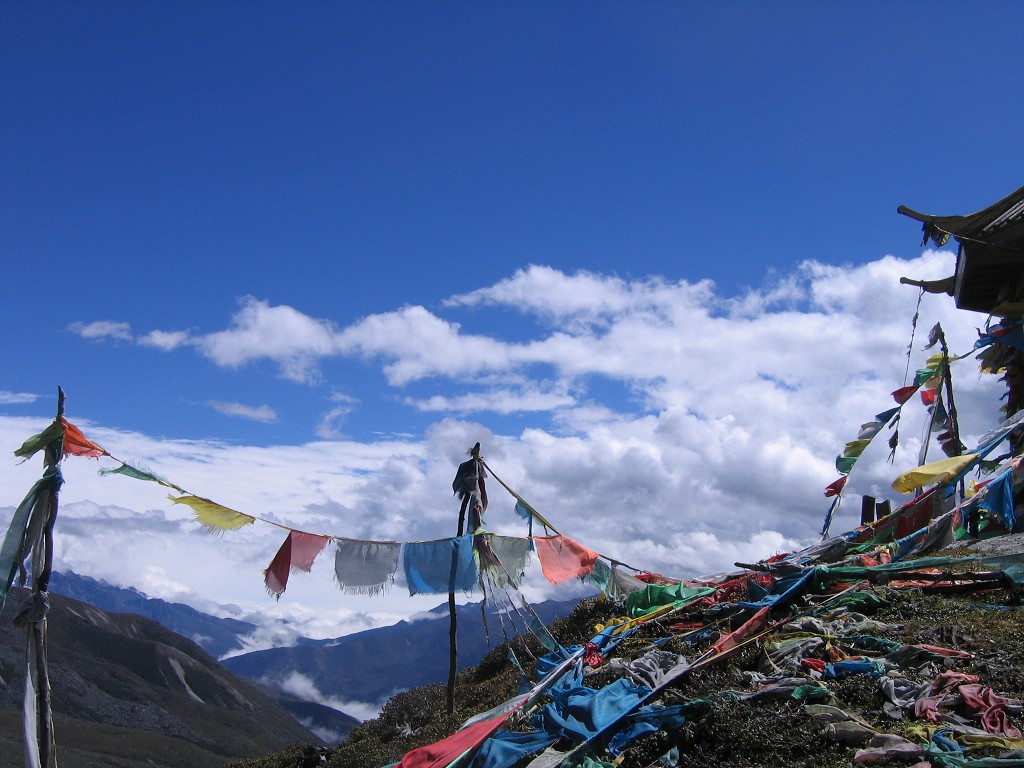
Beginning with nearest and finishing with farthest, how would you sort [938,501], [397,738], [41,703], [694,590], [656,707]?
[656,707] < [41,703] < [938,501] < [694,590] < [397,738]

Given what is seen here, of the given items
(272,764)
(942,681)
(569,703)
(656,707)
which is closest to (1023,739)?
(942,681)

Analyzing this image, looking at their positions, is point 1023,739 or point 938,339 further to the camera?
point 938,339

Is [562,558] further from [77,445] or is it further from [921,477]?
[77,445]

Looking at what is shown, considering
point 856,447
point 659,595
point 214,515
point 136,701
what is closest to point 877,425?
point 856,447

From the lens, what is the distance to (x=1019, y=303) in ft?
48.8

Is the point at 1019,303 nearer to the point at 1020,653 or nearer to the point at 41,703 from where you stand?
the point at 1020,653

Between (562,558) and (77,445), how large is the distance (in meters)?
7.60

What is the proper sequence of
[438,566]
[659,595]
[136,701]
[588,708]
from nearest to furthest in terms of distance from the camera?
[588,708] < [438,566] < [659,595] < [136,701]

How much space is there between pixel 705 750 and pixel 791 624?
10.3 ft

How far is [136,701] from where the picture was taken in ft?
340

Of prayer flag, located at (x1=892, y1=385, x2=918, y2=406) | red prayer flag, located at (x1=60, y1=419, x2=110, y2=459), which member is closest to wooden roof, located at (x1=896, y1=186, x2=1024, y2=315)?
prayer flag, located at (x1=892, y1=385, x2=918, y2=406)

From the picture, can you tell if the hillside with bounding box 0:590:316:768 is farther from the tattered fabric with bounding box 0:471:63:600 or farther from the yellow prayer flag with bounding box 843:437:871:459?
the yellow prayer flag with bounding box 843:437:871:459

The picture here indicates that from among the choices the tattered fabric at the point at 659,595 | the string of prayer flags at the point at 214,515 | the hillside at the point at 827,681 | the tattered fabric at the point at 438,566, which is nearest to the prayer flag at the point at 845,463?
the hillside at the point at 827,681

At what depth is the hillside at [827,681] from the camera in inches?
304
